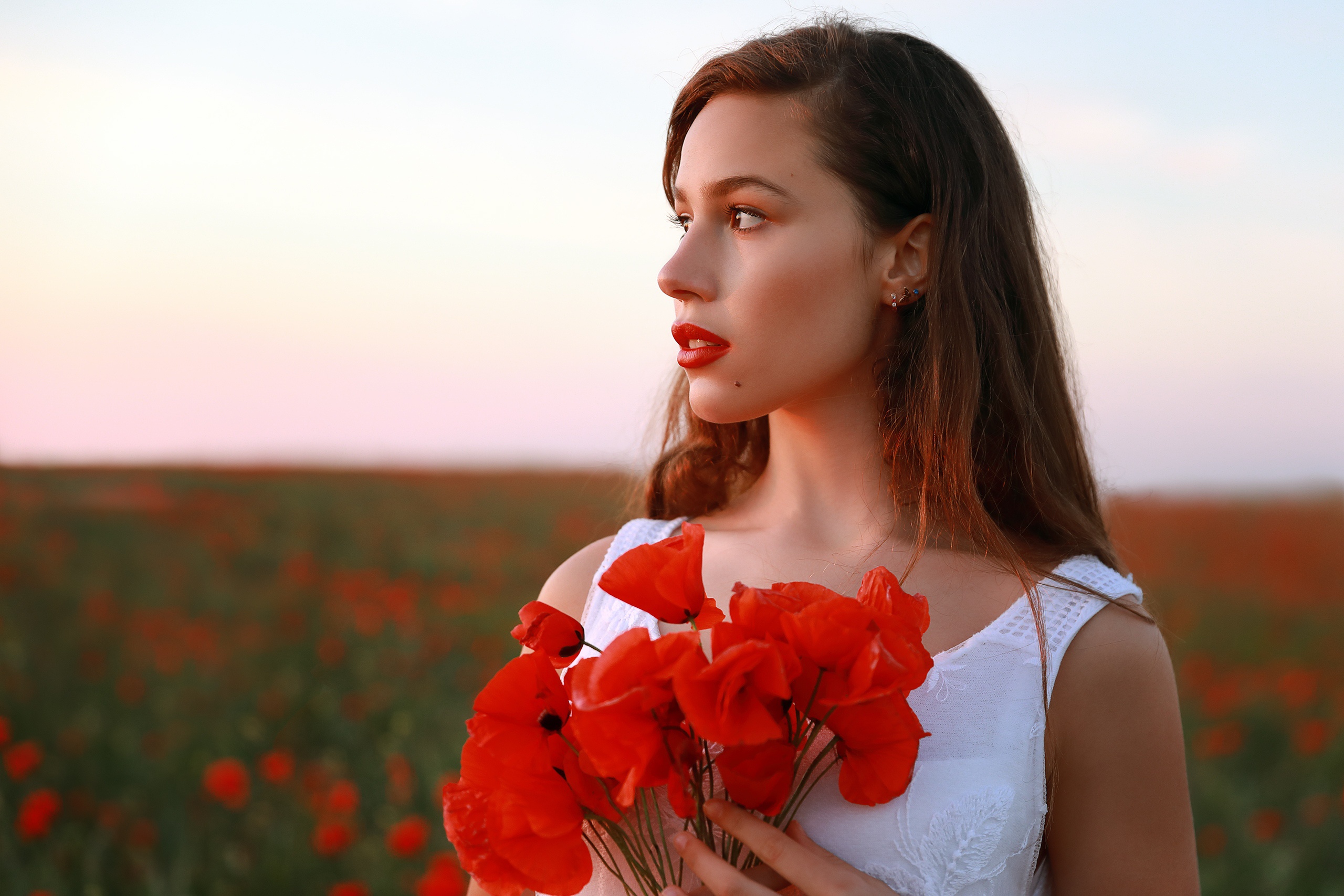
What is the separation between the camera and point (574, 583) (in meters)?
1.91

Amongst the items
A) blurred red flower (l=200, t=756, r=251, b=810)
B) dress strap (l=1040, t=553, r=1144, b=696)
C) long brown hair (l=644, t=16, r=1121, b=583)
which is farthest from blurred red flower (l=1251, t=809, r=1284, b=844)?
blurred red flower (l=200, t=756, r=251, b=810)

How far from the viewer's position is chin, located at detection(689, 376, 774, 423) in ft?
5.31

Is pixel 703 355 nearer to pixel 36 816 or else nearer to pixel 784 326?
pixel 784 326

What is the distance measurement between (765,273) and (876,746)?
73cm

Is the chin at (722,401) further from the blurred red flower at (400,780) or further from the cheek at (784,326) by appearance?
the blurred red flower at (400,780)

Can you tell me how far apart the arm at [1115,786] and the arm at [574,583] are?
32.2 inches

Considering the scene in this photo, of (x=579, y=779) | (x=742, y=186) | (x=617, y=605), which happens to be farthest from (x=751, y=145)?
(x=579, y=779)

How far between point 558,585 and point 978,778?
0.82 metres

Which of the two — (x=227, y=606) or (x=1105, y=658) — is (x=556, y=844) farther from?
(x=227, y=606)

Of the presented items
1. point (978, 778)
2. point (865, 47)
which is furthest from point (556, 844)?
point (865, 47)

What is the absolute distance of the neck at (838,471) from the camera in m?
1.79

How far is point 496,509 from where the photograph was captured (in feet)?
20.7

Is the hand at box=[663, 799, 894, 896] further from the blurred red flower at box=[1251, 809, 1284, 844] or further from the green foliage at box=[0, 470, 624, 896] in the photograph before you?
the blurred red flower at box=[1251, 809, 1284, 844]

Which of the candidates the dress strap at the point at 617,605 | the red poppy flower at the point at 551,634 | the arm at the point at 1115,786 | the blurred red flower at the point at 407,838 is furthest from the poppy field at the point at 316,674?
the red poppy flower at the point at 551,634
